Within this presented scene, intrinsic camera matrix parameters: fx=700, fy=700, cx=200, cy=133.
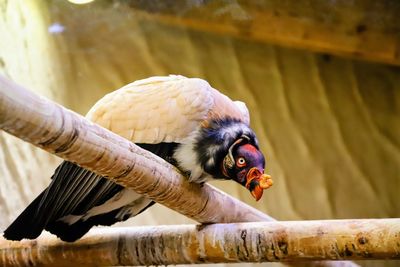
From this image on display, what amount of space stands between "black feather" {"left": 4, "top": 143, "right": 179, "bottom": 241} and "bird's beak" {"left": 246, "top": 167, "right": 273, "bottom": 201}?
18cm

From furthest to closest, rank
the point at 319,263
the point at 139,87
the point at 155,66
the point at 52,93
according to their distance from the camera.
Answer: the point at 155,66 → the point at 52,93 → the point at 319,263 → the point at 139,87

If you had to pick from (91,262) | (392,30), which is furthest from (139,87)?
(392,30)

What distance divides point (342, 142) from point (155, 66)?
81 cm

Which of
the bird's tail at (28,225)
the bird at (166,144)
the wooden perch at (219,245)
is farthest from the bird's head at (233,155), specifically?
the bird's tail at (28,225)

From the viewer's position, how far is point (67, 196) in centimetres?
158

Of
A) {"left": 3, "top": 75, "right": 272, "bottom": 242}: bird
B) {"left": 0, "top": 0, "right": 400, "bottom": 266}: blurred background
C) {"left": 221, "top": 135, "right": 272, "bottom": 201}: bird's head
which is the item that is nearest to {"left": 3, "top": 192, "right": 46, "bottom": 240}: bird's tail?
{"left": 3, "top": 75, "right": 272, "bottom": 242}: bird

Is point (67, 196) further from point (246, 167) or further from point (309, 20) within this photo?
point (309, 20)

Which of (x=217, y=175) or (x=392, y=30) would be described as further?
(x=392, y=30)

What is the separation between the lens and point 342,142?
2830 millimetres

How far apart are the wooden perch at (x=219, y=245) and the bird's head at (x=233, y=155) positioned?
104 millimetres

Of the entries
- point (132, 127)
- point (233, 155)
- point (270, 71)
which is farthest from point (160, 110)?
point (270, 71)

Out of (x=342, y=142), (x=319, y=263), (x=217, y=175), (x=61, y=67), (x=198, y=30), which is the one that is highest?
(x=198, y=30)

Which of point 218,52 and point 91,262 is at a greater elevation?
point 218,52

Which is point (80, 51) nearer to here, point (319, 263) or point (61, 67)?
point (61, 67)
